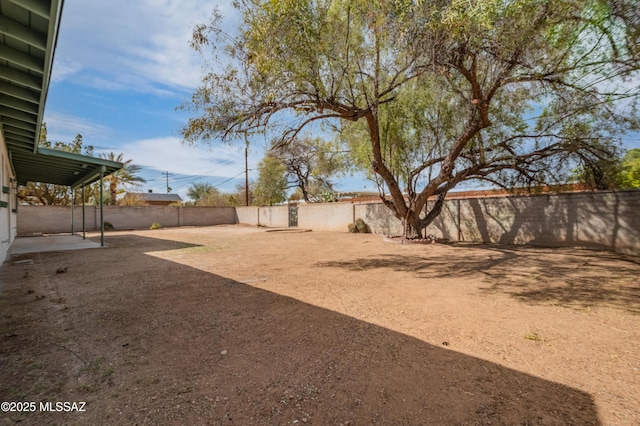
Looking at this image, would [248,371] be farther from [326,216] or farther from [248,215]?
[248,215]

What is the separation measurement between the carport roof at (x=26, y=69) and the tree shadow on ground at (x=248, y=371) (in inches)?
126

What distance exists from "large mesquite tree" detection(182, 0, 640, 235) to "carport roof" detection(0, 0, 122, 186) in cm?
255

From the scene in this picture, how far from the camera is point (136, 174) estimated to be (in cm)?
2644

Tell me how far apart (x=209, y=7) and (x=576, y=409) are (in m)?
7.63

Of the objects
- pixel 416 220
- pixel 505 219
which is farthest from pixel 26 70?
pixel 505 219

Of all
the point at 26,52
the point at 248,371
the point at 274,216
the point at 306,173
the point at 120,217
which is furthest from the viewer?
the point at 306,173

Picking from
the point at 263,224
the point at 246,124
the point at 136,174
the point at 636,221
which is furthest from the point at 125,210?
the point at 636,221

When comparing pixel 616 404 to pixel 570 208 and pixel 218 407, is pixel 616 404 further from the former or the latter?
pixel 570 208

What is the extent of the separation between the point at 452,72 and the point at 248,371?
356 inches

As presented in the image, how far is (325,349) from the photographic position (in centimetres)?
267

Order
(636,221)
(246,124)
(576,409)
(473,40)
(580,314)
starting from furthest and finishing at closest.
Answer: (636,221), (246,124), (473,40), (580,314), (576,409)

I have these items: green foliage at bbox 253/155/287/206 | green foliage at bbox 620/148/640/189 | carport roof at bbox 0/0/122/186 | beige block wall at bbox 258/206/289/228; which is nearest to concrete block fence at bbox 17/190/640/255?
green foliage at bbox 620/148/640/189

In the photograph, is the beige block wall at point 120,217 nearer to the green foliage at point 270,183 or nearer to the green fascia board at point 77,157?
the green foliage at point 270,183

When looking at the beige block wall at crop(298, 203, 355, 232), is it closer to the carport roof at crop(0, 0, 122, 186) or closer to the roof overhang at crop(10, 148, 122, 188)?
the roof overhang at crop(10, 148, 122, 188)
